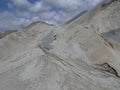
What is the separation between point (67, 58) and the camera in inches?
456

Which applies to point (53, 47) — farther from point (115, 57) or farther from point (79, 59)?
point (115, 57)

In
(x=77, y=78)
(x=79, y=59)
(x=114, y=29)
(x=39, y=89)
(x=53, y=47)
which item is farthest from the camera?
(x=114, y=29)

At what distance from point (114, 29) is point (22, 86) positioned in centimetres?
816

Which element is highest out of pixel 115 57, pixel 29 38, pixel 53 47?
pixel 29 38

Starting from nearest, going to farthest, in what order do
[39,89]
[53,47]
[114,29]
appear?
[39,89]
[53,47]
[114,29]

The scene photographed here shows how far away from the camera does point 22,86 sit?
9.59 meters

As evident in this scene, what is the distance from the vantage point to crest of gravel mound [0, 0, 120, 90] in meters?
9.73

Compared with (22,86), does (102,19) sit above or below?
above

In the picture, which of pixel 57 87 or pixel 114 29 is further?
pixel 114 29

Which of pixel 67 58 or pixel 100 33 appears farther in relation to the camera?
pixel 100 33

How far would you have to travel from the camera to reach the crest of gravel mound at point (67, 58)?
9734 mm

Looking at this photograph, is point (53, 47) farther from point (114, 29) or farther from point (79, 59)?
point (114, 29)

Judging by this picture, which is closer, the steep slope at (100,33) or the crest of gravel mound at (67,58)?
the crest of gravel mound at (67,58)

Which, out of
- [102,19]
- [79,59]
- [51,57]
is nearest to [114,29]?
[102,19]
